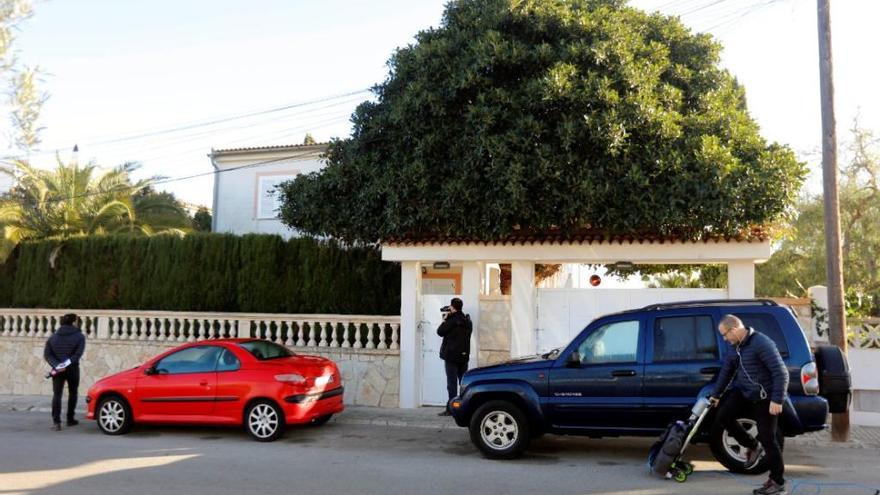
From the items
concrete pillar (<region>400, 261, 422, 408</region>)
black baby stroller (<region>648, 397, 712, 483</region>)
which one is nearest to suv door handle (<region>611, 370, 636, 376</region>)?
black baby stroller (<region>648, 397, 712, 483</region>)

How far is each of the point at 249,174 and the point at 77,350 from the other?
10996mm

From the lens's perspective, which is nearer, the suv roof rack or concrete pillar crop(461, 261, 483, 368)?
the suv roof rack

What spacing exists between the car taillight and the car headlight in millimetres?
278

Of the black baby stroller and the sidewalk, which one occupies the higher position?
the black baby stroller

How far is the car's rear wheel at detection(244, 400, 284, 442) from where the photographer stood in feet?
30.9

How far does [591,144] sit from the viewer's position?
35.3 feet

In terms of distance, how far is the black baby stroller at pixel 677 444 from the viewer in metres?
6.73

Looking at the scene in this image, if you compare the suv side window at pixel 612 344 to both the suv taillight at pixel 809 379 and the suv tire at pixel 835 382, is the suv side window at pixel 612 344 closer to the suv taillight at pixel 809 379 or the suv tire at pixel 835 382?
the suv taillight at pixel 809 379

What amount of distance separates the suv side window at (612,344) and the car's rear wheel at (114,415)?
22.0ft

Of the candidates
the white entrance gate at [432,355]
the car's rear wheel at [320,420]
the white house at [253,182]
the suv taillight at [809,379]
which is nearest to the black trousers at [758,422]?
the suv taillight at [809,379]

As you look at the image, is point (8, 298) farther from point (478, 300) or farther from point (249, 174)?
point (478, 300)

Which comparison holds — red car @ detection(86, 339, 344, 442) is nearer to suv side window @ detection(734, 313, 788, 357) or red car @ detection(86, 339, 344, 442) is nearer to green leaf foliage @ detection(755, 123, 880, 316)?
suv side window @ detection(734, 313, 788, 357)

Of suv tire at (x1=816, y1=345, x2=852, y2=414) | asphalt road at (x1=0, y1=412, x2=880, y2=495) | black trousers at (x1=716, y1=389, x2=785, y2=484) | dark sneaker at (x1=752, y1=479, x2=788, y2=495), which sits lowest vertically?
asphalt road at (x1=0, y1=412, x2=880, y2=495)

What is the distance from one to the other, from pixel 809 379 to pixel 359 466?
4.88 metres
